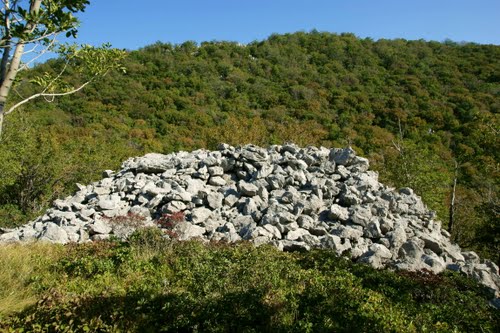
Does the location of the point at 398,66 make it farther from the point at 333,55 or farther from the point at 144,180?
the point at 144,180

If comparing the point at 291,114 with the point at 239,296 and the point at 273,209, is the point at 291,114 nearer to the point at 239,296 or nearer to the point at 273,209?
the point at 273,209

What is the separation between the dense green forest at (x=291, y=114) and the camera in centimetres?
1691

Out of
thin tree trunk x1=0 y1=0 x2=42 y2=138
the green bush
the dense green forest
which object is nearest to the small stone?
the green bush

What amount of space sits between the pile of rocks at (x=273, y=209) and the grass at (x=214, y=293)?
4.48 ft

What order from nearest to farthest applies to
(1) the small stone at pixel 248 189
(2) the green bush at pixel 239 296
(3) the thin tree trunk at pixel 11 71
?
(3) the thin tree trunk at pixel 11 71 → (2) the green bush at pixel 239 296 → (1) the small stone at pixel 248 189

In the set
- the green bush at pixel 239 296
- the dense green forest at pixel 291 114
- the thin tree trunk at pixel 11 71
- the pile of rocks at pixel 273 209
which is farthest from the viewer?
the dense green forest at pixel 291 114

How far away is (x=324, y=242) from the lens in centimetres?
1009

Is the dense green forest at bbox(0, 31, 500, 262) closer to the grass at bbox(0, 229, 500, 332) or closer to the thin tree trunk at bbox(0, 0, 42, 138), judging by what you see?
the grass at bbox(0, 229, 500, 332)

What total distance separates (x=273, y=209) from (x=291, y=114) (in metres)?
25.8

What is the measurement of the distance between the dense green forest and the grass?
556cm

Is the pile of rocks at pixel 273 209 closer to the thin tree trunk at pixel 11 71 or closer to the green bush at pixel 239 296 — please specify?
the green bush at pixel 239 296

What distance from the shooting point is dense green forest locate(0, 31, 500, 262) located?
16906 millimetres

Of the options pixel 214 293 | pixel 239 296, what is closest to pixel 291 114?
pixel 214 293

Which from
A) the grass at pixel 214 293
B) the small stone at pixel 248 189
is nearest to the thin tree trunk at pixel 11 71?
the grass at pixel 214 293
